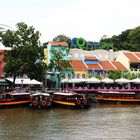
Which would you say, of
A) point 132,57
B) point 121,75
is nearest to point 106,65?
point 132,57

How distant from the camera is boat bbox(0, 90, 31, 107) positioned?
48.5m

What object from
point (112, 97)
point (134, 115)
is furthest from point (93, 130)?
point (112, 97)

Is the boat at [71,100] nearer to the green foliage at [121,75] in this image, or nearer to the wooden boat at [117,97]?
the wooden boat at [117,97]

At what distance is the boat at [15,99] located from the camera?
1909 inches

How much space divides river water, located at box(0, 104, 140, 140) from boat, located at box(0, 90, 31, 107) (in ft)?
4.55

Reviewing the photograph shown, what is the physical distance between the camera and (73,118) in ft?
132

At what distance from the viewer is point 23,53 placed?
5750cm

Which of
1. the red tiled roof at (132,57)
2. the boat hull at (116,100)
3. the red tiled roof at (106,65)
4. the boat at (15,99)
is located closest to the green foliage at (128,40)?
the red tiled roof at (132,57)

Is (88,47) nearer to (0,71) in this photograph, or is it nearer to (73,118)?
(0,71)

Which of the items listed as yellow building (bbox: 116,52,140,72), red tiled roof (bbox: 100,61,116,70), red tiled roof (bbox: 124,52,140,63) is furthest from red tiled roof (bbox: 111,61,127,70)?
red tiled roof (bbox: 124,52,140,63)

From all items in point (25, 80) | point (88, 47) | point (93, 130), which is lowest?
point (93, 130)

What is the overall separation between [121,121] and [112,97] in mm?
20899

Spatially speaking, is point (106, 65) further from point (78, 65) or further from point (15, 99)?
point (15, 99)

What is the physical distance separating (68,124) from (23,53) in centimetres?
2348
